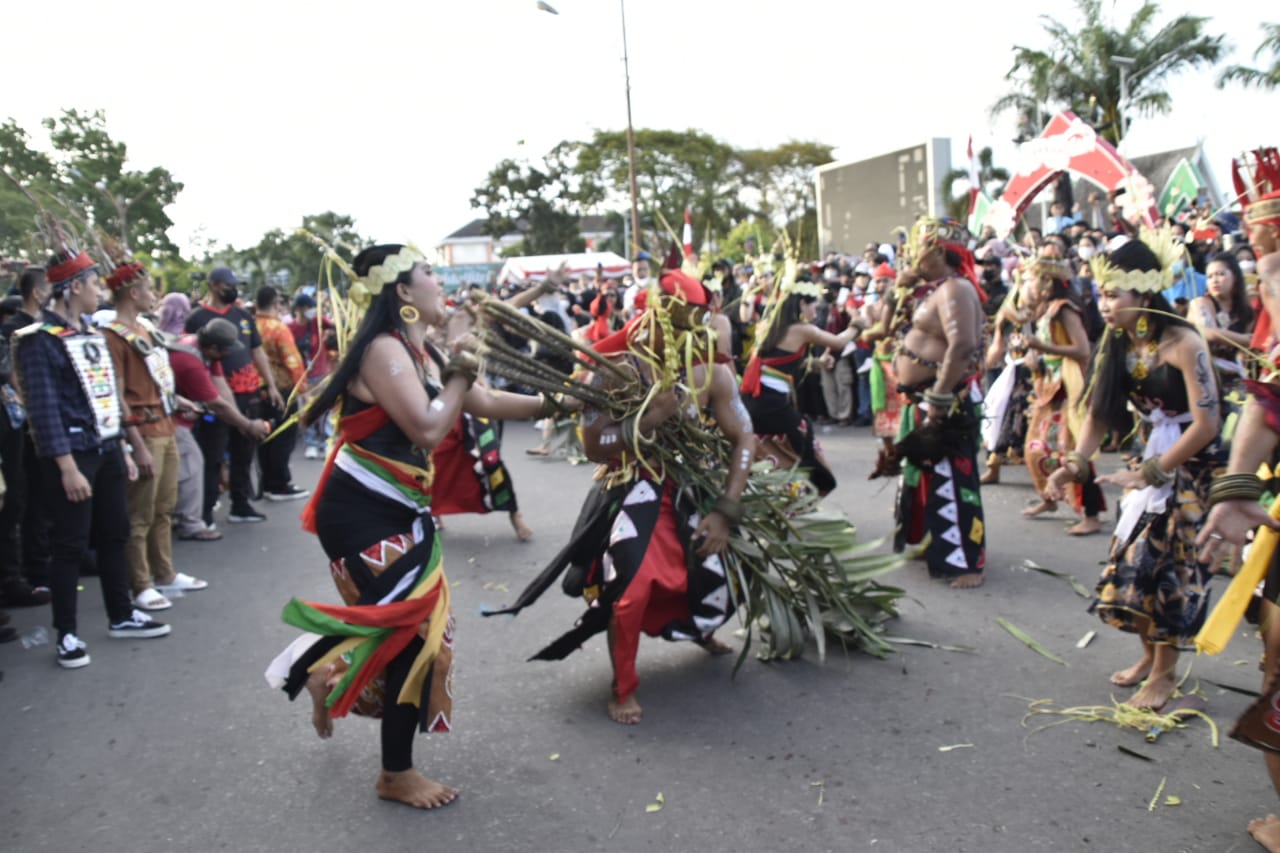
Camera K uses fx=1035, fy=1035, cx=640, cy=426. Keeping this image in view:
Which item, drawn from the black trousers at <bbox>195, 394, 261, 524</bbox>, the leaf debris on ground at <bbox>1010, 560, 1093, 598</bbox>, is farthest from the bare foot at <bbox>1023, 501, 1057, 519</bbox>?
the black trousers at <bbox>195, 394, 261, 524</bbox>

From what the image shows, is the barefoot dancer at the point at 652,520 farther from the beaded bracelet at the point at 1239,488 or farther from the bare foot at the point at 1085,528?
the bare foot at the point at 1085,528

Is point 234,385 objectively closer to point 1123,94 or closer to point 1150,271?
point 1150,271

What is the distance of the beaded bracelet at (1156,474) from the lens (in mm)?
3783

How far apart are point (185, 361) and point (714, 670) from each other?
14.8 ft

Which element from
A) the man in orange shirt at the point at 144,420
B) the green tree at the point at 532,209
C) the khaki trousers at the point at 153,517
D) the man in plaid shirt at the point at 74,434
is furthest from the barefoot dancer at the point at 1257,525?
the green tree at the point at 532,209

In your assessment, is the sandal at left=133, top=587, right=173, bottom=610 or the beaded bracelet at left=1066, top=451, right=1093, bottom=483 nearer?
the beaded bracelet at left=1066, top=451, right=1093, bottom=483

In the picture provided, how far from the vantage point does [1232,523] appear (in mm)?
2881

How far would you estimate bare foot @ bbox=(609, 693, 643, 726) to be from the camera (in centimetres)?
409

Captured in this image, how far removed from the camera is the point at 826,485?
7.14 meters

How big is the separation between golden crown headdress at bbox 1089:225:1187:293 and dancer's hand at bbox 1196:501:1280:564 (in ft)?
4.31

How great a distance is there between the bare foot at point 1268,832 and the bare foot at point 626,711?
A: 82.6 inches

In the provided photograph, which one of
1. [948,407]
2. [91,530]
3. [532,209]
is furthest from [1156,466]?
[532,209]

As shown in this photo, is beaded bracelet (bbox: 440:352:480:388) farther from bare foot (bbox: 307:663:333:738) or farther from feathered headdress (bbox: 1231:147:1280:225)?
feathered headdress (bbox: 1231:147:1280:225)

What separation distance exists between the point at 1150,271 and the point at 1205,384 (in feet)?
1.64
